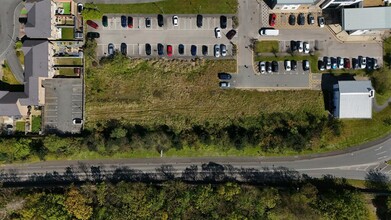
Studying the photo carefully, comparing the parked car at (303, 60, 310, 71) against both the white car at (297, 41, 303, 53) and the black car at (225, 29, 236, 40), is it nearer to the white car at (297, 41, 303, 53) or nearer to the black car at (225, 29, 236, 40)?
the white car at (297, 41, 303, 53)

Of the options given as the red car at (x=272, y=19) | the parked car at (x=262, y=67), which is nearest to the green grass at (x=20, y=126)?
the parked car at (x=262, y=67)

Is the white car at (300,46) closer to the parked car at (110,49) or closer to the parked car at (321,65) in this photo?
the parked car at (321,65)

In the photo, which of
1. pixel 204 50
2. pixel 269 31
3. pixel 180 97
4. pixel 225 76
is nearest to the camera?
pixel 269 31

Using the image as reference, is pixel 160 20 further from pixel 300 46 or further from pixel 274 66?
pixel 300 46

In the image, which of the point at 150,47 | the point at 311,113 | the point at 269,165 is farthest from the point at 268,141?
the point at 150,47

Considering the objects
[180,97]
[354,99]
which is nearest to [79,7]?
[180,97]

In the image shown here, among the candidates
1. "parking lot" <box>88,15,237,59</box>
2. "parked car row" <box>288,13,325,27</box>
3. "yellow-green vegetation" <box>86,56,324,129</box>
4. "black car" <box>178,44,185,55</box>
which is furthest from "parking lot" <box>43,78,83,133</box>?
"parked car row" <box>288,13,325,27</box>
